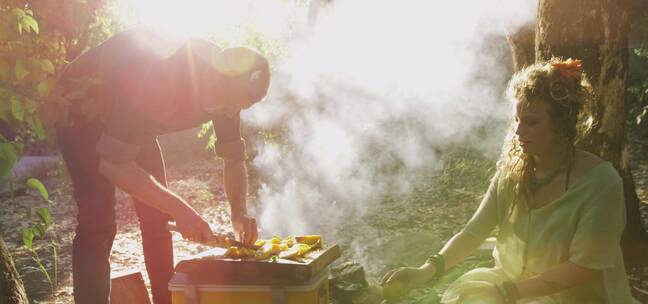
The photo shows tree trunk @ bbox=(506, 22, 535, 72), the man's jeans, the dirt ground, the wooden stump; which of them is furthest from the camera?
the dirt ground

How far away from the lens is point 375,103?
39.1 ft

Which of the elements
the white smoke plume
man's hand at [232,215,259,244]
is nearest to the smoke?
the white smoke plume

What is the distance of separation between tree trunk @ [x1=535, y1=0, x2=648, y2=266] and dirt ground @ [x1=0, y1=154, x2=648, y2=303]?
1.10 m

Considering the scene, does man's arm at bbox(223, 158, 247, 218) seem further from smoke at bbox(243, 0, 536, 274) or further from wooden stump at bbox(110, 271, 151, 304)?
smoke at bbox(243, 0, 536, 274)

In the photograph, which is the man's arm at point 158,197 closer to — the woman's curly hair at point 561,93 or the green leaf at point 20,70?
the green leaf at point 20,70

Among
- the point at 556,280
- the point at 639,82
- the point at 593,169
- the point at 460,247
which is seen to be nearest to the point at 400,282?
the point at 460,247

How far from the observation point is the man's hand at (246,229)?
12.7 ft

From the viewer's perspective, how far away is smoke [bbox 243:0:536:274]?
9.55 m

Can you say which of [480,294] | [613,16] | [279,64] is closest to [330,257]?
[480,294]

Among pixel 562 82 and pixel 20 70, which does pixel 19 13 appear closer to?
pixel 20 70

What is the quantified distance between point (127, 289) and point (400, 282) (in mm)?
2598

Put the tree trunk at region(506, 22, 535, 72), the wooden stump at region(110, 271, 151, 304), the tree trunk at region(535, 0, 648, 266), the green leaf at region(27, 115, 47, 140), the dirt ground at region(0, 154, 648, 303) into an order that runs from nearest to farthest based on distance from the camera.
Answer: the green leaf at region(27, 115, 47, 140)
the wooden stump at region(110, 271, 151, 304)
the tree trunk at region(535, 0, 648, 266)
the tree trunk at region(506, 22, 535, 72)
the dirt ground at region(0, 154, 648, 303)

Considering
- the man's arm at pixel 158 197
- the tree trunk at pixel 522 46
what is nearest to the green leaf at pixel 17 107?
the man's arm at pixel 158 197

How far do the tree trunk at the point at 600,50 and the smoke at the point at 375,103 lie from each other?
389cm
